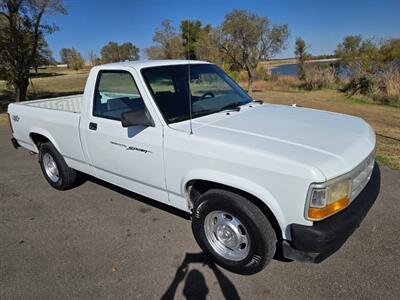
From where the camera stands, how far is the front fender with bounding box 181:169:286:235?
7.79 feet

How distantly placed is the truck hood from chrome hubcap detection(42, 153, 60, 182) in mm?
2763

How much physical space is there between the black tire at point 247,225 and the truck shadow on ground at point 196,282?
126mm

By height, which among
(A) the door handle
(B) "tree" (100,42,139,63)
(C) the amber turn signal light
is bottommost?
(C) the amber turn signal light

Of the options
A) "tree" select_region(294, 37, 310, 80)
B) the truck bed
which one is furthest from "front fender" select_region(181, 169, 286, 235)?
"tree" select_region(294, 37, 310, 80)

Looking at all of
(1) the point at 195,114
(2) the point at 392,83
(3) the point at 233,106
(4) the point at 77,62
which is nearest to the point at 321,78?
(2) the point at 392,83

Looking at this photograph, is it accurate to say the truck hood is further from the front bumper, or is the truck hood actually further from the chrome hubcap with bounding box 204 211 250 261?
the chrome hubcap with bounding box 204 211 250 261

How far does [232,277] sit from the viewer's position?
281 cm

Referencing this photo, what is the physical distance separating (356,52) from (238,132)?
20057 mm

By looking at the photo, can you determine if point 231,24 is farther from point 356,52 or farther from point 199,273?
point 199,273

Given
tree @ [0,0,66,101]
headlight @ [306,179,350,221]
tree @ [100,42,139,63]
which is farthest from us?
tree @ [100,42,139,63]

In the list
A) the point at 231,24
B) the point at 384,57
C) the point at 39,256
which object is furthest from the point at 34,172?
the point at 384,57

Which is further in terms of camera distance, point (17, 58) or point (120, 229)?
point (17, 58)

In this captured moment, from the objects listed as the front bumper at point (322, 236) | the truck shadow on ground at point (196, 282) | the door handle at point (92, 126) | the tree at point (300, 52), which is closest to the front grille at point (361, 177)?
the front bumper at point (322, 236)

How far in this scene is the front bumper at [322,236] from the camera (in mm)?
2263
